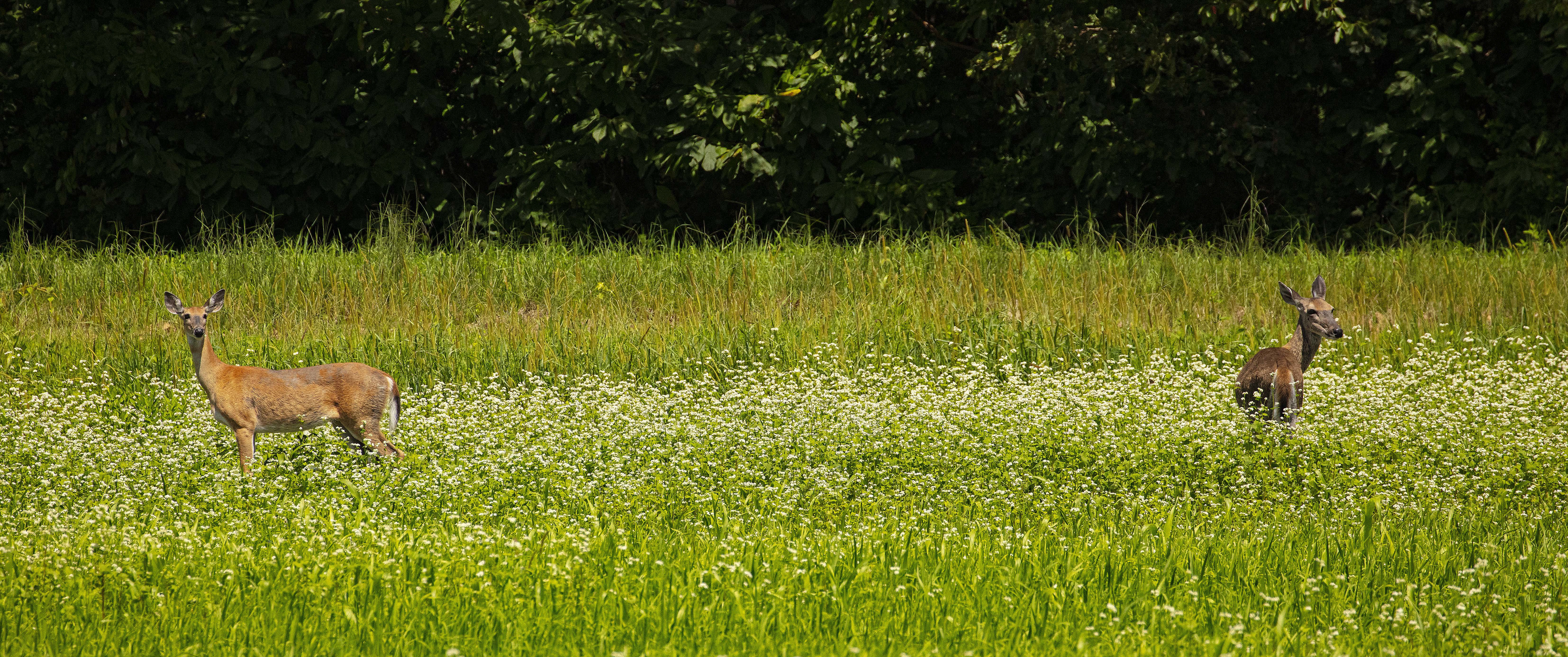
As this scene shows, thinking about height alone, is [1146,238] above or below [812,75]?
below

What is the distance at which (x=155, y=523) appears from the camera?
211 inches

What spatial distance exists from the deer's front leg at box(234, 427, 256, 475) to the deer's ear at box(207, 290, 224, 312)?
30.7 inches

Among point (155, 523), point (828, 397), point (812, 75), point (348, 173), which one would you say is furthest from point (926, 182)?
point (155, 523)

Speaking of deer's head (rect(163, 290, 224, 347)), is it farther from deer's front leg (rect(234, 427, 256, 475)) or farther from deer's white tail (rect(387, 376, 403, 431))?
deer's white tail (rect(387, 376, 403, 431))

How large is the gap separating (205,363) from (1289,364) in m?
5.57

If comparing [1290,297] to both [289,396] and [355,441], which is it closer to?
[355,441]

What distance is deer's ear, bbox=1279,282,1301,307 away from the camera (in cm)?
746

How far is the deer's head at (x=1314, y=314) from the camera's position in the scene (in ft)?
24.5

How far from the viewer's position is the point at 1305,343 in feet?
25.2

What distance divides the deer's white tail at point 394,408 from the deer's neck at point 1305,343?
480cm

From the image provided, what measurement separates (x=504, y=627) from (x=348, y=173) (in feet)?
46.7

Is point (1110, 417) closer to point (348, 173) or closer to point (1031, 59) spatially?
point (1031, 59)

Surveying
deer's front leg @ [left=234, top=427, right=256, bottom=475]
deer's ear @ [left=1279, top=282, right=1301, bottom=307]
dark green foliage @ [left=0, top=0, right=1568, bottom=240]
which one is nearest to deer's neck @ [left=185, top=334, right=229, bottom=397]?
deer's front leg @ [left=234, top=427, right=256, bottom=475]

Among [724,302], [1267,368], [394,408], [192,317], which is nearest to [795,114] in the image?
[724,302]
